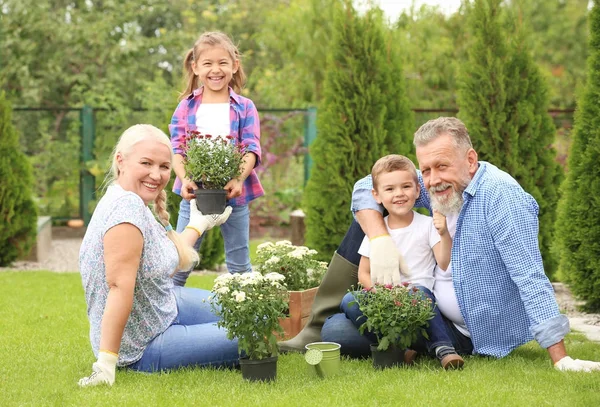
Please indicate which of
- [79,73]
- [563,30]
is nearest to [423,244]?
[79,73]

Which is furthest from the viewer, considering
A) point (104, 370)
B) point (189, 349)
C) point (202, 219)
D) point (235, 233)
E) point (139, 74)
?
point (139, 74)

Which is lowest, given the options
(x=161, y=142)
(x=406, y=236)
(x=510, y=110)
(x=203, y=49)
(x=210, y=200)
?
(x=406, y=236)

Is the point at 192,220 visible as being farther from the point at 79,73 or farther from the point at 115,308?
the point at 79,73

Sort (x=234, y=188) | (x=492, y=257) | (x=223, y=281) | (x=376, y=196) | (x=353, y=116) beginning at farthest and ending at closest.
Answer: (x=353, y=116)
(x=234, y=188)
(x=376, y=196)
(x=492, y=257)
(x=223, y=281)

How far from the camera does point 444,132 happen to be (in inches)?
143

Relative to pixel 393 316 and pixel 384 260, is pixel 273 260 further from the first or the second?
pixel 393 316

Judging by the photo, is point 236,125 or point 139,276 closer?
point 139,276

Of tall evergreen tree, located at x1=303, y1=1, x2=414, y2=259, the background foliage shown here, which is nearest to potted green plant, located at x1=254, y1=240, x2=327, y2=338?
tall evergreen tree, located at x1=303, y1=1, x2=414, y2=259

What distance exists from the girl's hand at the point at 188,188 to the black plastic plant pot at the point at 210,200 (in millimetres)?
97

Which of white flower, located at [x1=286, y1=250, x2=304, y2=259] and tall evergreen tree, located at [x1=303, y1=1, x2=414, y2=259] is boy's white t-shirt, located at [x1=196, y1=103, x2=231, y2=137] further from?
tall evergreen tree, located at [x1=303, y1=1, x2=414, y2=259]

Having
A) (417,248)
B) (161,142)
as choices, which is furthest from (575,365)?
(161,142)

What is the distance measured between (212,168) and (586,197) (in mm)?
2931

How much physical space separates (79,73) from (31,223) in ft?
19.6

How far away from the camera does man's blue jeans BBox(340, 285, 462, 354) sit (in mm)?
3617
